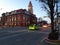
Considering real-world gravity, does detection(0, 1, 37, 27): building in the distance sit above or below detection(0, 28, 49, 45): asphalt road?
above

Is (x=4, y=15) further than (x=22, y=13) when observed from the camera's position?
Yes

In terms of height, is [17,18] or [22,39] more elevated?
[17,18]

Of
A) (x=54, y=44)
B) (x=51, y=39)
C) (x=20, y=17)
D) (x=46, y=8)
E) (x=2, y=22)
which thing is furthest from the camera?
(x=2, y=22)

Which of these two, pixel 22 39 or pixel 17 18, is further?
pixel 17 18

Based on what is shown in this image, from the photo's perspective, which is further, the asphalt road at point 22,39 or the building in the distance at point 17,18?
the building in the distance at point 17,18

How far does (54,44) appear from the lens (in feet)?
68.0

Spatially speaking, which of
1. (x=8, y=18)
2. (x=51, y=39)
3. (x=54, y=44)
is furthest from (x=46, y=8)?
(x=8, y=18)

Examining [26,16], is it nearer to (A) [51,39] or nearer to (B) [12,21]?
(B) [12,21]

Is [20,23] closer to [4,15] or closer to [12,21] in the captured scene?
[12,21]

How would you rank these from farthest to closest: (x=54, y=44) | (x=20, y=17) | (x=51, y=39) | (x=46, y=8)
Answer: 1. (x=20, y=17)
2. (x=46, y=8)
3. (x=51, y=39)
4. (x=54, y=44)

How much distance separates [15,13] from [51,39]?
449 feet

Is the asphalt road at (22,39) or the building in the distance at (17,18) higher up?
the building in the distance at (17,18)

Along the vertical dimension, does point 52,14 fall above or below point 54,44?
above

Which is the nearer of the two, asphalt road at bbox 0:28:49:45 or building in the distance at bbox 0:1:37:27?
asphalt road at bbox 0:28:49:45
